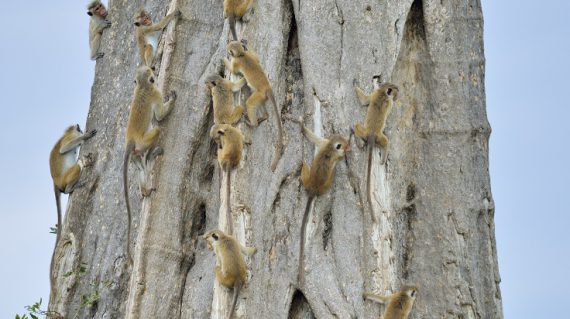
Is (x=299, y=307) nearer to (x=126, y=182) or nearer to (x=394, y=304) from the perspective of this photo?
(x=394, y=304)

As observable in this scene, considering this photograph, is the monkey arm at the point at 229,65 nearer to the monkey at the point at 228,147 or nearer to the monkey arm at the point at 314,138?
the monkey at the point at 228,147

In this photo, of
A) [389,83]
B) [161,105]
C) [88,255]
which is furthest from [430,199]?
[88,255]

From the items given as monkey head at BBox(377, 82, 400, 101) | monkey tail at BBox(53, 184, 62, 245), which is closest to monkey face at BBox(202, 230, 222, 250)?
monkey head at BBox(377, 82, 400, 101)

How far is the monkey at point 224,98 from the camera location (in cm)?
1052

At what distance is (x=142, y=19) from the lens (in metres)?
13.1

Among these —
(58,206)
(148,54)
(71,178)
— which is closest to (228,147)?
(148,54)

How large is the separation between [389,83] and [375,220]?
1.50 m

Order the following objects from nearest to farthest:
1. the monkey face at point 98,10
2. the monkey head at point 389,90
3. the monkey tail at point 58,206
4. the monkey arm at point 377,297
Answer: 1. the monkey arm at point 377,297
2. the monkey head at point 389,90
3. the monkey tail at point 58,206
4. the monkey face at point 98,10

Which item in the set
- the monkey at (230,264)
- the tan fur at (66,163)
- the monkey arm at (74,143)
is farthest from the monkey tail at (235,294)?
the monkey arm at (74,143)

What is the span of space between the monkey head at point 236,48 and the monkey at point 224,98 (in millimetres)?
265

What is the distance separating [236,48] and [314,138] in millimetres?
1321

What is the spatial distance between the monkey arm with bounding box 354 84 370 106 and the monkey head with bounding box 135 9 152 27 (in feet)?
11.9

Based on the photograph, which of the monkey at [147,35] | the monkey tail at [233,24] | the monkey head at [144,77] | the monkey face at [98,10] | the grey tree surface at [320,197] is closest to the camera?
the grey tree surface at [320,197]

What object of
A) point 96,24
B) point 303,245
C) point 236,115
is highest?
point 96,24
